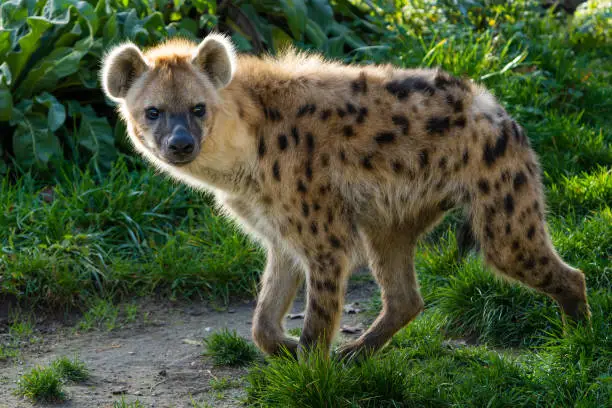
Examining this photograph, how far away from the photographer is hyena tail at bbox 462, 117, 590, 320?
423cm

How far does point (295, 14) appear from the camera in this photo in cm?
673

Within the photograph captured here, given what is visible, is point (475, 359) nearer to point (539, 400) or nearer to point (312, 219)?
point (539, 400)

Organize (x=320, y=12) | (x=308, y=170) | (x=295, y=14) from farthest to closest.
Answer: (x=320, y=12), (x=295, y=14), (x=308, y=170)

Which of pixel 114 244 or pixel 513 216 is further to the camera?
pixel 114 244

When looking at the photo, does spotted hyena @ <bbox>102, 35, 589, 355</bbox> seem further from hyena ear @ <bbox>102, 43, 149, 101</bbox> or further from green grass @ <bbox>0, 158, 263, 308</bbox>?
green grass @ <bbox>0, 158, 263, 308</bbox>

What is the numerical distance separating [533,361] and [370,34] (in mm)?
3853

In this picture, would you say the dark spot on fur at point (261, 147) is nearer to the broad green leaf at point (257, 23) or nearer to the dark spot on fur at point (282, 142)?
the dark spot on fur at point (282, 142)

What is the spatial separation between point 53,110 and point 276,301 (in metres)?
2.19

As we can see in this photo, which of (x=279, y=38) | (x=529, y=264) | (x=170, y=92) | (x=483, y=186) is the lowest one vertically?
(x=529, y=264)

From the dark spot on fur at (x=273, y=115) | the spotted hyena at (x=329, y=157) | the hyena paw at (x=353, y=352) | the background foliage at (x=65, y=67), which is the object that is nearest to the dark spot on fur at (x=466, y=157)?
the spotted hyena at (x=329, y=157)

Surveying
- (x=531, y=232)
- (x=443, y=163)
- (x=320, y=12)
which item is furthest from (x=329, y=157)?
(x=320, y=12)

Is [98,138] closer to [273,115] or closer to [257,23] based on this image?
[257,23]

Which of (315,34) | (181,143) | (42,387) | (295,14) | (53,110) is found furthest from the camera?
(315,34)

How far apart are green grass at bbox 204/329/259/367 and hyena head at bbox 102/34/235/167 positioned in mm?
919
